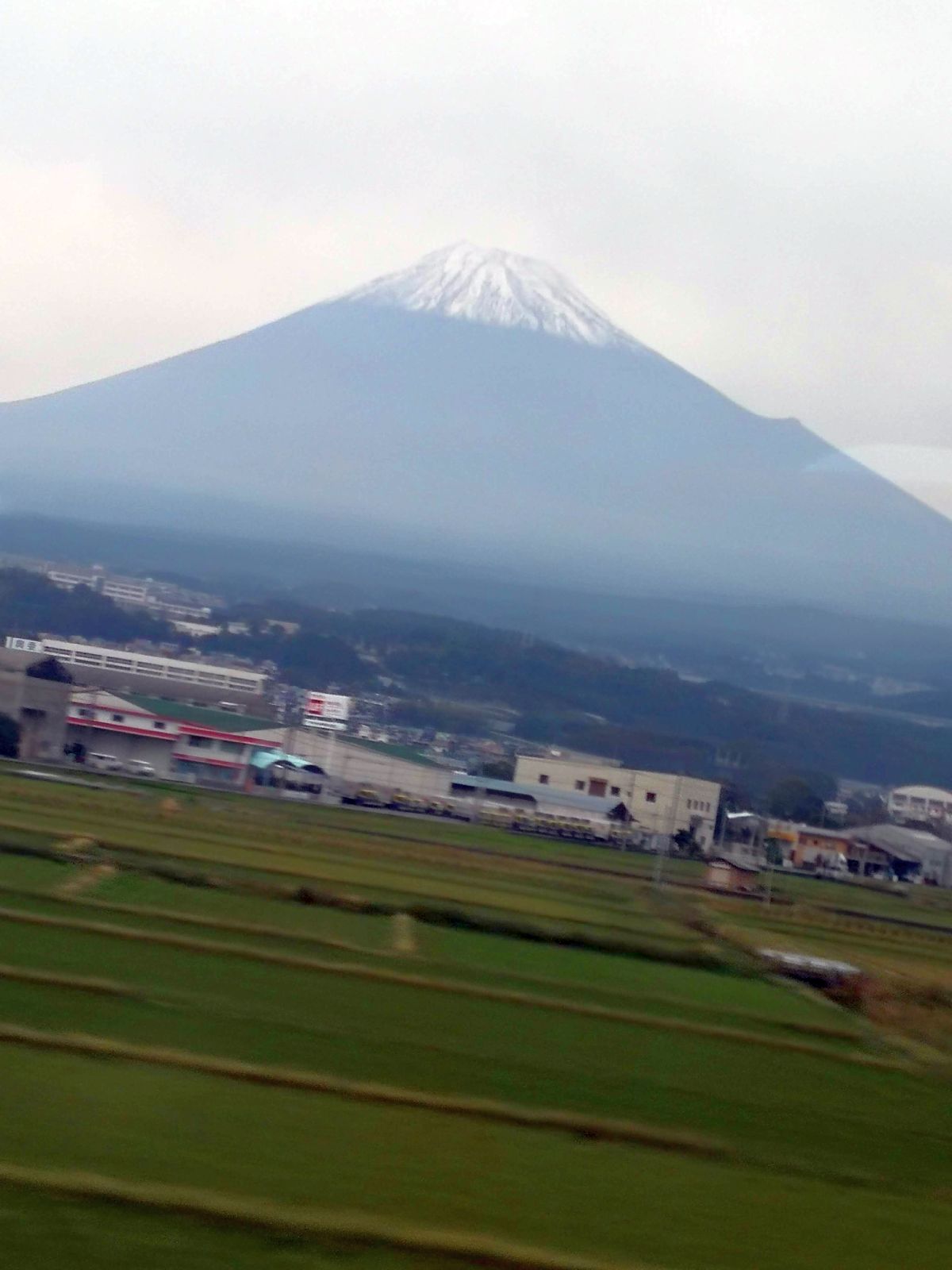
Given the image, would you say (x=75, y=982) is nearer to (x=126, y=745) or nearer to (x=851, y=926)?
(x=126, y=745)

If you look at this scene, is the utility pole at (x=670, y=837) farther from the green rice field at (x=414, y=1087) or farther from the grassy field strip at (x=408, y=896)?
the green rice field at (x=414, y=1087)

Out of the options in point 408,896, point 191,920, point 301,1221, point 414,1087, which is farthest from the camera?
point 408,896

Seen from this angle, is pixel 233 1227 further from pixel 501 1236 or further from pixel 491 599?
pixel 491 599

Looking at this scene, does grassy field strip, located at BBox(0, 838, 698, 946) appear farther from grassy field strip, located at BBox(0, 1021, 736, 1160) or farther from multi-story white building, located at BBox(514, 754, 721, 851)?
grassy field strip, located at BBox(0, 1021, 736, 1160)

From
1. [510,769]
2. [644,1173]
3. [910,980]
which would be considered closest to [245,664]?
[510,769]

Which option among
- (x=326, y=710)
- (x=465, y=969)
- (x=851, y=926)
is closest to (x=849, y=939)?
(x=851, y=926)

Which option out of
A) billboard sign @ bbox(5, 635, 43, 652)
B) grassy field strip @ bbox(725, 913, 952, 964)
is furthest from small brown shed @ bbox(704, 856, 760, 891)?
billboard sign @ bbox(5, 635, 43, 652)
